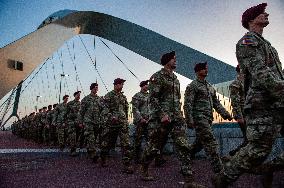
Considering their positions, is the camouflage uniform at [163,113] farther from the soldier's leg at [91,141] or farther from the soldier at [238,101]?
the soldier's leg at [91,141]

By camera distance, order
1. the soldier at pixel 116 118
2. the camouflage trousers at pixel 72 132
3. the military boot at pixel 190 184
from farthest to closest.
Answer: the camouflage trousers at pixel 72 132 < the soldier at pixel 116 118 < the military boot at pixel 190 184

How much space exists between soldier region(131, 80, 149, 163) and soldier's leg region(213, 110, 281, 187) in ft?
16.8

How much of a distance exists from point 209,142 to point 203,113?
19.7 inches

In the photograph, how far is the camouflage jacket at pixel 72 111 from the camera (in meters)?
11.0

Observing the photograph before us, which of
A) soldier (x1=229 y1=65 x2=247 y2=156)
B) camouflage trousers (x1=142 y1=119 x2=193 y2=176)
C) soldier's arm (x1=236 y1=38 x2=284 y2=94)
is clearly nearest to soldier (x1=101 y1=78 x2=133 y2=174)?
camouflage trousers (x1=142 y1=119 x2=193 y2=176)

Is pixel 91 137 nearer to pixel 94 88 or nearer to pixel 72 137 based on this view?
pixel 94 88

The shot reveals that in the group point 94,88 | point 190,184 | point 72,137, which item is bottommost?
point 190,184

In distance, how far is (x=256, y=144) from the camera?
2584mm

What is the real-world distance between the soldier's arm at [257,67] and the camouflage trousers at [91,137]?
5.77 metres

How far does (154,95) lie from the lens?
466cm

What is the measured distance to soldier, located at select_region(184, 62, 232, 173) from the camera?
15.3 ft

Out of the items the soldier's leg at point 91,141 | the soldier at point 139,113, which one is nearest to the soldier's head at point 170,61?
the soldier at point 139,113

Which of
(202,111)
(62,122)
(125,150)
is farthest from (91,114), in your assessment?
(202,111)

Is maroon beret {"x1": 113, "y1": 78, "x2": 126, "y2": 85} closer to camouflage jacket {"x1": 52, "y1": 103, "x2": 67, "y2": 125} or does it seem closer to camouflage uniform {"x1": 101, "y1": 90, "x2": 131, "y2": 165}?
camouflage uniform {"x1": 101, "y1": 90, "x2": 131, "y2": 165}
